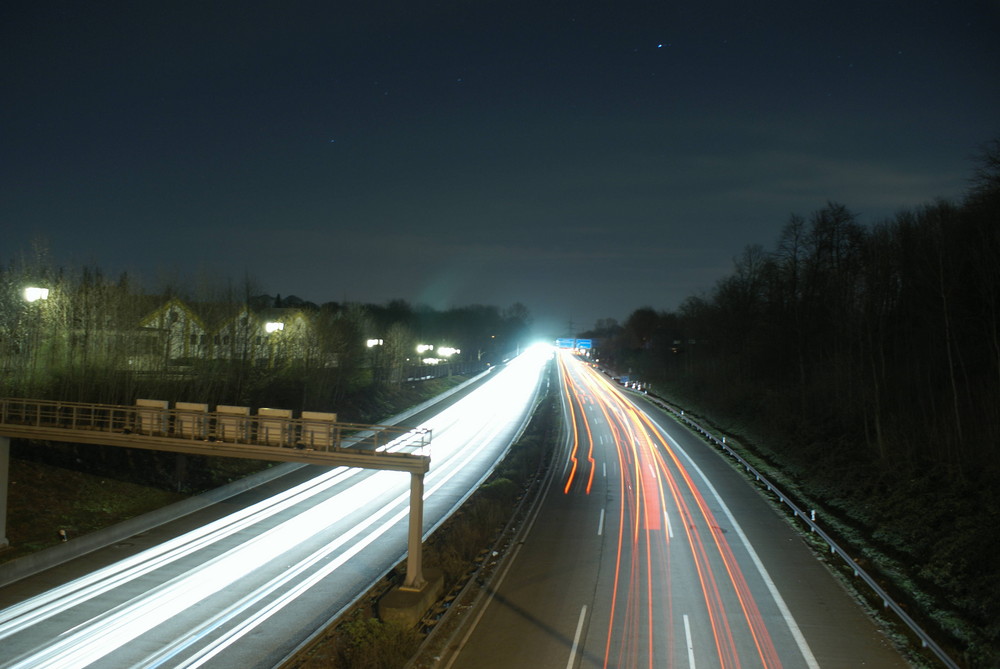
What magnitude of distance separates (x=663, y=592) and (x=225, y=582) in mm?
10496

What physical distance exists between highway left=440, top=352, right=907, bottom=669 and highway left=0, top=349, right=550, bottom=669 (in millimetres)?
3985

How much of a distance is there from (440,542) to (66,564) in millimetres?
10027

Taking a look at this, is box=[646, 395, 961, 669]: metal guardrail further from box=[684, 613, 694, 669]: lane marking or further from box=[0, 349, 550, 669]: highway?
box=[0, 349, 550, 669]: highway

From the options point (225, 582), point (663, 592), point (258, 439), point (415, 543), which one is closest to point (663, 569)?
point (663, 592)

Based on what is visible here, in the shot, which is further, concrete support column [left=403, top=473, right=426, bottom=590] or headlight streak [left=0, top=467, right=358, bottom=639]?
concrete support column [left=403, top=473, right=426, bottom=590]

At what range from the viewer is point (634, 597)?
1484 cm

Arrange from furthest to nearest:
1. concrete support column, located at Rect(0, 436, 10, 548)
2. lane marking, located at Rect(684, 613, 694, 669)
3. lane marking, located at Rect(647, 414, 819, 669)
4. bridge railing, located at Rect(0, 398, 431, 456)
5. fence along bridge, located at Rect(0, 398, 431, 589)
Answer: concrete support column, located at Rect(0, 436, 10, 548) → bridge railing, located at Rect(0, 398, 431, 456) → fence along bridge, located at Rect(0, 398, 431, 589) → lane marking, located at Rect(647, 414, 819, 669) → lane marking, located at Rect(684, 613, 694, 669)

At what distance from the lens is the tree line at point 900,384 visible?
56.0 feet

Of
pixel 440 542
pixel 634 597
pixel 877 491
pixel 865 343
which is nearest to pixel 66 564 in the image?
pixel 440 542

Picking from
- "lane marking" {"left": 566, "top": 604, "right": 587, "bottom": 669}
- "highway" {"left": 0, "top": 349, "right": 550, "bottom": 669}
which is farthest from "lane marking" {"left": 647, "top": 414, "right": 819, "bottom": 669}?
"highway" {"left": 0, "top": 349, "right": 550, "bottom": 669}

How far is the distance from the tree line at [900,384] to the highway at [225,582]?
13.6 m

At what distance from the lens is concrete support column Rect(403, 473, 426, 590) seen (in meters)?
15.6

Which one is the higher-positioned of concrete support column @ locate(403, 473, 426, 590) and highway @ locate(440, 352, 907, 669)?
concrete support column @ locate(403, 473, 426, 590)

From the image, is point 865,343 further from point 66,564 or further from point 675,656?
point 66,564
